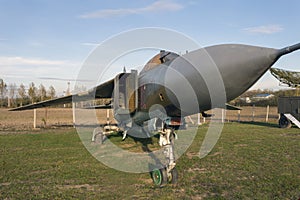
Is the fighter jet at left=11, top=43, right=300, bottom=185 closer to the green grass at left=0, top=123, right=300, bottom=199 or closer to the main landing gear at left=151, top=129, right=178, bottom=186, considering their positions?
the main landing gear at left=151, top=129, right=178, bottom=186

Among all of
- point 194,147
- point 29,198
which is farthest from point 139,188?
point 194,147

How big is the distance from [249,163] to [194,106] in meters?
5.85

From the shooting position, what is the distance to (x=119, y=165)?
9805 millimetres

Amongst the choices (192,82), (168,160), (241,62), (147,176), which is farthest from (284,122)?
(241,62)

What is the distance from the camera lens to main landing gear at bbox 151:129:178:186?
23.7ft

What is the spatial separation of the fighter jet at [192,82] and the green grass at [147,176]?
3.03ft

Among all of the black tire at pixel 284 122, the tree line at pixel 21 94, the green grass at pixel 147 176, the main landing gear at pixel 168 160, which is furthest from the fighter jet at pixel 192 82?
the tree line at pixel 21 94

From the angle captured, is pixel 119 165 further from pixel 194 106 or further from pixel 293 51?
pixel 293 51

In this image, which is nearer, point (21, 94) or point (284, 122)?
point (284, 122)

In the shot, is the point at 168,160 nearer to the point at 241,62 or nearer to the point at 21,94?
the point at 241,62

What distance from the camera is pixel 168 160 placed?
Answer: 732 centimetres

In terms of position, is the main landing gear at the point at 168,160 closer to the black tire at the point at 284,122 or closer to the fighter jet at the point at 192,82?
the fighter jet at the point at 192,82

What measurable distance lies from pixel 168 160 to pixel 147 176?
1.43 meters

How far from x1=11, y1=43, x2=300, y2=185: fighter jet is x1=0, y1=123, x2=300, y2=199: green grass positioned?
92cm
